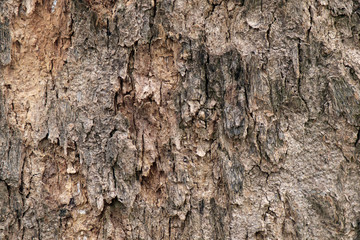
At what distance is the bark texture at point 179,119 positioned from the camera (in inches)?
55.1

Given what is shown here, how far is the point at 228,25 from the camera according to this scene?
1.45 m

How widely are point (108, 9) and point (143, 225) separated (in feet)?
3.00

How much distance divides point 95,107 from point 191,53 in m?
0.46

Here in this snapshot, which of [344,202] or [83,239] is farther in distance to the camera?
[83,239]

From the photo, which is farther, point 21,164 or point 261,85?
point 21,164

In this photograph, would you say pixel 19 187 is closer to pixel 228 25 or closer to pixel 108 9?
pixel 108 9

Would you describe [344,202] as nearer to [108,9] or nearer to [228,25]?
[228,25]

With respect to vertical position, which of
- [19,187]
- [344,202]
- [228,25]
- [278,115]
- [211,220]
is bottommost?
[19,187]

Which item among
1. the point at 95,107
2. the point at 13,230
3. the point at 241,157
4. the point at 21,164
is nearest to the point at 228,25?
the point at 241,157

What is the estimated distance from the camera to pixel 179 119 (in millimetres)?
1467

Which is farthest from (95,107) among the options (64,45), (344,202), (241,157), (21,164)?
(344,202)

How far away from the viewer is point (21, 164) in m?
1.52

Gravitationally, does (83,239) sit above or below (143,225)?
below

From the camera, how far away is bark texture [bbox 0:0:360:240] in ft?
4.59
